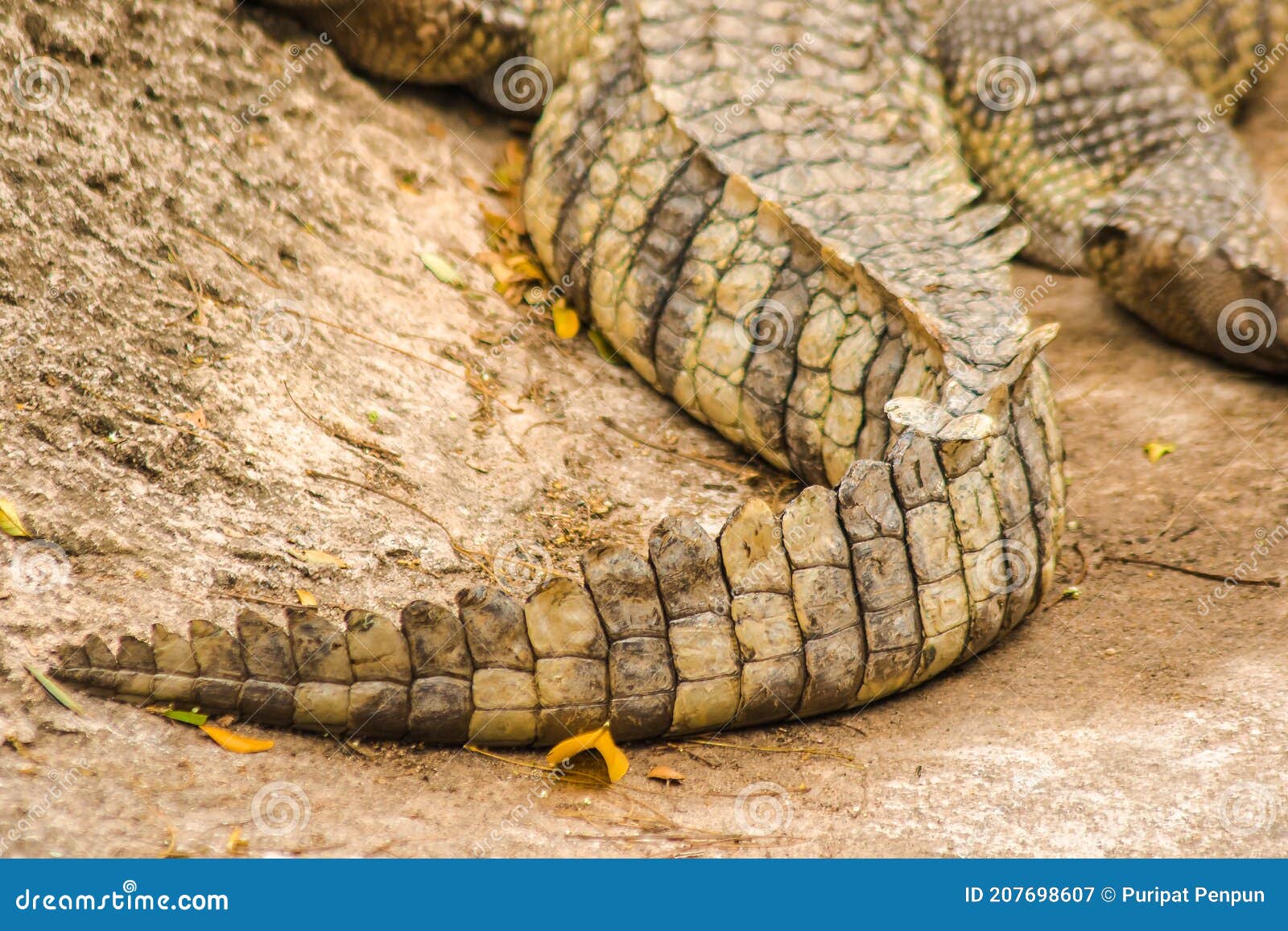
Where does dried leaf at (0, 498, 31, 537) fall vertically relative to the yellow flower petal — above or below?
below

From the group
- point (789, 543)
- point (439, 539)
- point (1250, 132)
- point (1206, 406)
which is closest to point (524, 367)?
point (439, 539)

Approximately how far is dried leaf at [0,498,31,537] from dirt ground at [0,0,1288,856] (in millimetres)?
42

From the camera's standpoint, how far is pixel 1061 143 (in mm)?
3928
